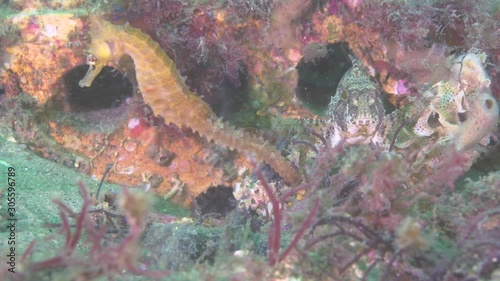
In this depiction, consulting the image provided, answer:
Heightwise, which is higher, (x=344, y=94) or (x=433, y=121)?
(x=344, y=94)

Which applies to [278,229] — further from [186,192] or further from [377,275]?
[186,192]

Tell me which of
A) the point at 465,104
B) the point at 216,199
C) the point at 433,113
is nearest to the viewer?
the point at 465,104

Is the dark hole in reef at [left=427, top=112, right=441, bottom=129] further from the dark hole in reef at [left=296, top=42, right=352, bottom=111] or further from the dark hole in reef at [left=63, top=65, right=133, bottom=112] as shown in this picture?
the dark hole in reef at [left=63, top=65, right=133, bottom=112]

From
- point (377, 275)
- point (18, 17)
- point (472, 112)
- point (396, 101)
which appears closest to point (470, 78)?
point (472, 112)

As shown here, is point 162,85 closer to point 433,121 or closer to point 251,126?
point 251,126

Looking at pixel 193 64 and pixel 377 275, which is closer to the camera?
pixel 377 275

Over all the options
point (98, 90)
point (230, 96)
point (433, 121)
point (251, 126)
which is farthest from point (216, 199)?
→ point (433, 121)

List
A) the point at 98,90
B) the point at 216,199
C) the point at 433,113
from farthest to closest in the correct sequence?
1. the point at 216,199
2. the point at 98,90
3. the point at 433,113
